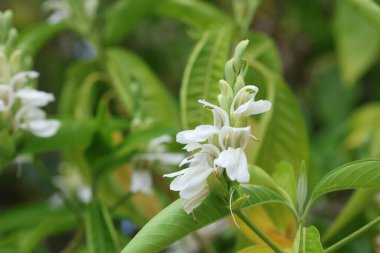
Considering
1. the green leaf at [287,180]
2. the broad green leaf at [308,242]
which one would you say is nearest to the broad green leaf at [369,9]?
the green leaf at [287,180]

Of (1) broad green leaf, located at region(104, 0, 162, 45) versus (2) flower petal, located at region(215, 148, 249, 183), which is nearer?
(2) flower petal, located at region(215, 148, 249, 183)

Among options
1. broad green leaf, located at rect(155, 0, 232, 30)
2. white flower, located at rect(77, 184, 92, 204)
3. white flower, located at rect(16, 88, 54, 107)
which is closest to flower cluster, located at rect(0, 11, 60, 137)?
white flower, located at rect(16, 88, 54, 107)

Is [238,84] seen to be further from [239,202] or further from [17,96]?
[17,96]

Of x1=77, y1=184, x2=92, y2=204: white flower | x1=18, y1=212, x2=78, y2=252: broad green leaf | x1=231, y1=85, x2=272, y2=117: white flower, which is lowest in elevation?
x1=18, y1=212, x2=78, y2=252: broad green leaf

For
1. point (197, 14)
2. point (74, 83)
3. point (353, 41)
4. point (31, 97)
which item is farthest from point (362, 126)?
point (31, 97)

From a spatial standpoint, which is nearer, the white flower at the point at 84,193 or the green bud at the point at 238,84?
the green bud at the point at 238,84

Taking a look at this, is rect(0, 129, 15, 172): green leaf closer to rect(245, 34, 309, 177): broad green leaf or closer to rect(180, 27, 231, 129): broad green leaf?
rect(180, 27, 231, 129): broad green leaf

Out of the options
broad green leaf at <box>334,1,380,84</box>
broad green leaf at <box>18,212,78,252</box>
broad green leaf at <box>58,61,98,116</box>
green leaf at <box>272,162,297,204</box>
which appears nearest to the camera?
green leaf at <box>272,162,297,204</box>

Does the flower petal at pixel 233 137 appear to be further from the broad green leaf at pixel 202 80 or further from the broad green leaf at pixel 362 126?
the broad green leaf at pixel 362 126
